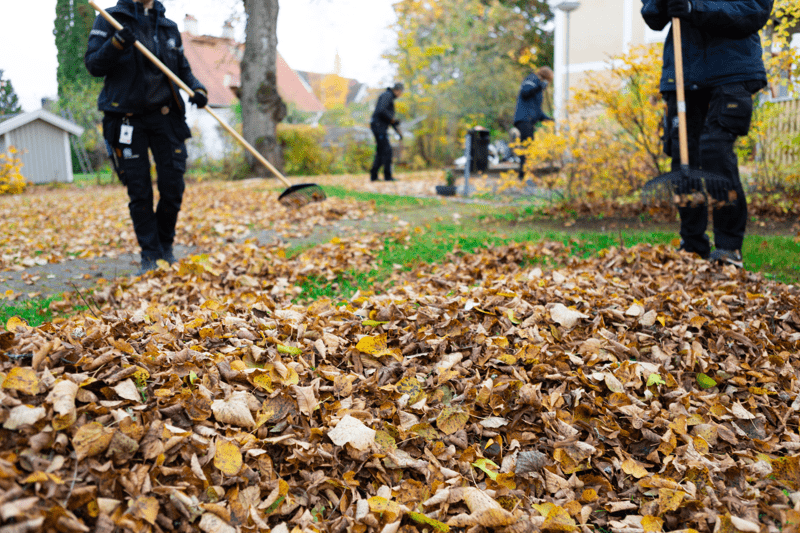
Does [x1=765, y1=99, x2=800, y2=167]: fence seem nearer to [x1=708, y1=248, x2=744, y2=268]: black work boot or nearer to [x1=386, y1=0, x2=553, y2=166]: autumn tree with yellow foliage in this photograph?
[x1=708, y1=248, x2=744, y2=268]: black work boot

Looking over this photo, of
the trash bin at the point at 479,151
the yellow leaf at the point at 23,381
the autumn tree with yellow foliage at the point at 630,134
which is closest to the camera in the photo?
the yellow leaf at the point at 23,381

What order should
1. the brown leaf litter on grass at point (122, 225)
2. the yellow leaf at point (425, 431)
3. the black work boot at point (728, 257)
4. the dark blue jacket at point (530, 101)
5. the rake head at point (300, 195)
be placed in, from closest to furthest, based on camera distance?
the yellow leaf at point (425, 431) < the black work boot at point (728, 257) < the rake head at point (300, 195) < the brown leaf litter on grass at point (122, 225) < the dark blue jacket at point (530, 101)

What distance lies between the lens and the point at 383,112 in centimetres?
1200

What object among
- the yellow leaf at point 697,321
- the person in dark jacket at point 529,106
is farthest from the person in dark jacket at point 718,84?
the person in dark jacket at point 529,106

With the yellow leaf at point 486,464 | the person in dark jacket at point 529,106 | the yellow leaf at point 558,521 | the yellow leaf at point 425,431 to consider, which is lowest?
the yellow leaf at point 558,521

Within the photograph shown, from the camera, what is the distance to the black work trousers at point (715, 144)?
143 inches

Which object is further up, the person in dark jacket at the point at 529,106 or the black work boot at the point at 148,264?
the person in dark jacket at the point at 529,106

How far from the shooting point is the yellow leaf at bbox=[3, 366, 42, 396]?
1.53m

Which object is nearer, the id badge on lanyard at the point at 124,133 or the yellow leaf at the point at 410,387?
the yellow leaf at the point at 410,387

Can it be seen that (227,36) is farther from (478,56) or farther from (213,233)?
(213,233)

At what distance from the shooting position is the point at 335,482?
5.40 ft

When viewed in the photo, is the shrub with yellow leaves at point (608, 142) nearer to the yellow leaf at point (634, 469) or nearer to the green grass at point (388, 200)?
the green grass at point (388, 200)

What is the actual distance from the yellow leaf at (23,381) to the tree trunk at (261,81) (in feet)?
43.8

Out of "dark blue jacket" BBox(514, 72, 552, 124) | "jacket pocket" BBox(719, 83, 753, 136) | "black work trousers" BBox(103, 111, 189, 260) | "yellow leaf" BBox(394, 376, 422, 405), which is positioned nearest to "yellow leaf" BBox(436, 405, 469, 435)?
"yellow leaf" BBox(394, 376, 422, 405)
